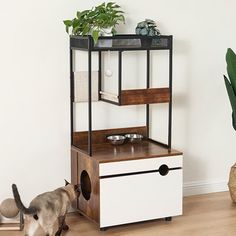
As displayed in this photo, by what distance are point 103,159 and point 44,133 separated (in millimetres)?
514

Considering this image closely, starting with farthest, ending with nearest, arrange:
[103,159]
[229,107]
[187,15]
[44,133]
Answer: [229,107] → [187,15] → [44,133] → [103,159]

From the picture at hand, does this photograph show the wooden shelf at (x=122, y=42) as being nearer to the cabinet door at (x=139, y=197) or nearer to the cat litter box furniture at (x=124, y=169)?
the cat litter box furniture at (x=124, y=169)


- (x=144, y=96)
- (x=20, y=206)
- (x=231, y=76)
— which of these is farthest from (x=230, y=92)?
(x=20, y=206)

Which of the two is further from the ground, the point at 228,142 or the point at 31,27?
the point at 31,27

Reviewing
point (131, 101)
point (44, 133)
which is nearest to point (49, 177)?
point (44, 133)

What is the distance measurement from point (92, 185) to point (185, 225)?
2.17ft

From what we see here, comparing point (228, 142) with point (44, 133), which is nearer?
point (44, 133)

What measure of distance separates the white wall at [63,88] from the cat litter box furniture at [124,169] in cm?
13

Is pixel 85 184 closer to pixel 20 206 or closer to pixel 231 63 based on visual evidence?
pixel 20 206

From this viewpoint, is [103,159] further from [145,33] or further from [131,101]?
[145,33]

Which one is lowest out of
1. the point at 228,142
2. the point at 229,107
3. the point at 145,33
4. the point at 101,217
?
the point at 101,217

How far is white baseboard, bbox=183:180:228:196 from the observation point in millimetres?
4410

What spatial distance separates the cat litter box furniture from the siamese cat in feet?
0.73

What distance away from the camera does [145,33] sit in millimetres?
3779
